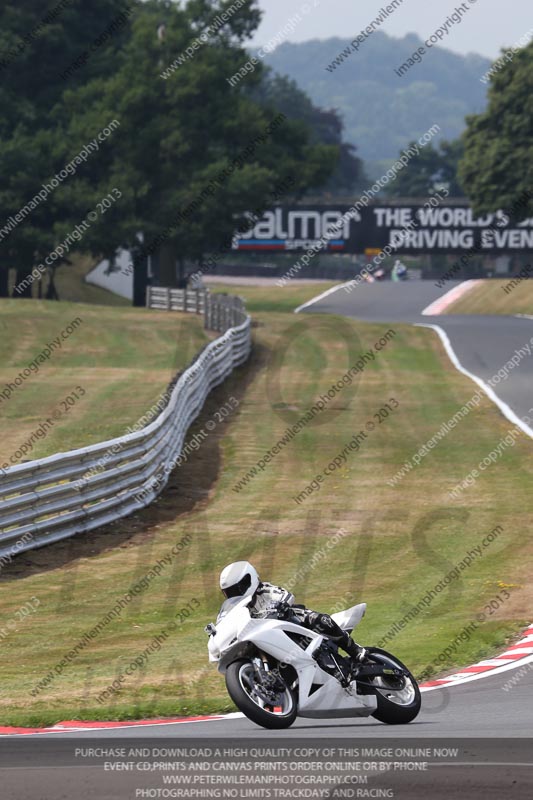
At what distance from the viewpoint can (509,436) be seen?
79.9 feet

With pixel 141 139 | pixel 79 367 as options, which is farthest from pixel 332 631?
pixel 141 139

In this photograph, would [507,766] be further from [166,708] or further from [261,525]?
[261,525]

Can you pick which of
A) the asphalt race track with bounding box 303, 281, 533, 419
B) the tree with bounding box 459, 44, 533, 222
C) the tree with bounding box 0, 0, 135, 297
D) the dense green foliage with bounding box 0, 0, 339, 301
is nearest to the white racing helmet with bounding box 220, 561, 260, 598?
the asphalt race track with bounding box 303, 281, 533, 419

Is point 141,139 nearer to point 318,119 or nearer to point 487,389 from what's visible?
point 487,389

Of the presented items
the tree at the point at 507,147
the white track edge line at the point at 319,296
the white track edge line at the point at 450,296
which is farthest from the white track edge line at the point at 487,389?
the white track edge line at the point at 319,296

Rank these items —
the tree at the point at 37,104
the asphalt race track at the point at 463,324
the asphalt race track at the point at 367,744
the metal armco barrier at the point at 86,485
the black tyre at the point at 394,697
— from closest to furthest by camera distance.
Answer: the asphalt race track at the point at 367,744 < the black tyre at the point at 394,697 < the metal armco barrier at the point at 86,485 < the asphalt race track at the point at 463,324 < the tree at the point at 37,104

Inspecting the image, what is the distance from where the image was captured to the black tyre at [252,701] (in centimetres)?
A: 838

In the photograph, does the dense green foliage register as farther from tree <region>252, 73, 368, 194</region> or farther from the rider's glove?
tree <region>252, 73, 368, 194</region>

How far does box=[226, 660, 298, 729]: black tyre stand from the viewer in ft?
27.5

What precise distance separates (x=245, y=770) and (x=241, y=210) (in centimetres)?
5470

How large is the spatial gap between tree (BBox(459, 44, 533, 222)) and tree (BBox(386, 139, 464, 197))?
75172 millimetres

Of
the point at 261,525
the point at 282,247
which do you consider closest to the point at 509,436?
the point at 261,525

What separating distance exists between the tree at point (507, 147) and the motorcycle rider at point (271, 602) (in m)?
60.6

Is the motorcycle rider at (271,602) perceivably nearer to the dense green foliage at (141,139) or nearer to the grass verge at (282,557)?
the grass verge at (282,557)
